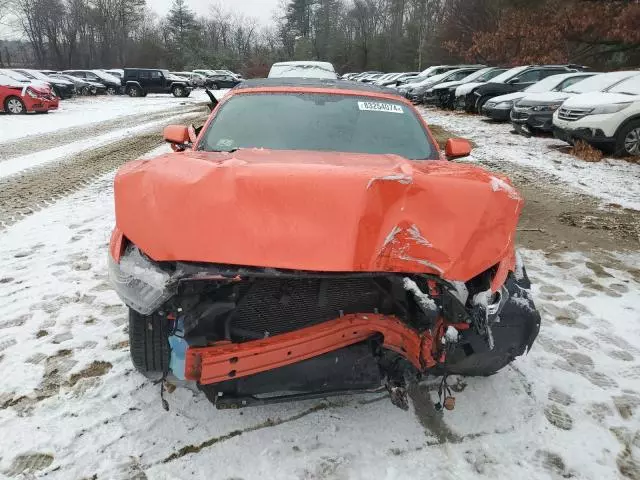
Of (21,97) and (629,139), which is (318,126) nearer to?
(629,139)

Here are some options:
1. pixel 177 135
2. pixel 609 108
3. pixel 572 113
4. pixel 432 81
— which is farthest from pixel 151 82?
pixel 177 135

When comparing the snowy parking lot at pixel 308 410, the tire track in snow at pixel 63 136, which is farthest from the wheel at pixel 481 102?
the snowy parking lot at pixel 308 410

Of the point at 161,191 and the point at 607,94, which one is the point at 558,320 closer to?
the point at 161,191

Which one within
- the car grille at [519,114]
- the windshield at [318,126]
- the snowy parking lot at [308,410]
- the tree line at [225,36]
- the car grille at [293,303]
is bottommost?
the snowy parking lot at [308,410]

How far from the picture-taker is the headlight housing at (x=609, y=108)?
817 cm

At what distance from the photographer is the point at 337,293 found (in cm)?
208

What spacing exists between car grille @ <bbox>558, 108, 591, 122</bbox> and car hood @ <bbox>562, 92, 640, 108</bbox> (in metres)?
0.08

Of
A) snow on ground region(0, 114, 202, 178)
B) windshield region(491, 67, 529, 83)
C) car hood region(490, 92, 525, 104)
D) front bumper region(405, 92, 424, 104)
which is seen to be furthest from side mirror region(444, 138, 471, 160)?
front bumper region(405, 92, 424, 104)

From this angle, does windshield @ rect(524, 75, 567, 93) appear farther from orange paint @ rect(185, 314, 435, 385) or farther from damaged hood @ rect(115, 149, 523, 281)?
orange paint @ rect(185, 314, 435, 385)

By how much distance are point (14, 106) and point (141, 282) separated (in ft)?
57.7

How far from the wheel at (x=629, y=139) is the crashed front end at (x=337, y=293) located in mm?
7908

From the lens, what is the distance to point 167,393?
2.47 meters

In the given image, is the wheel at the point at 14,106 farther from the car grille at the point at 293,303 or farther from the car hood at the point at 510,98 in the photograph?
the car grille at the point at 293,303

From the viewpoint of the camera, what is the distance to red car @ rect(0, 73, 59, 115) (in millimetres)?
15391
